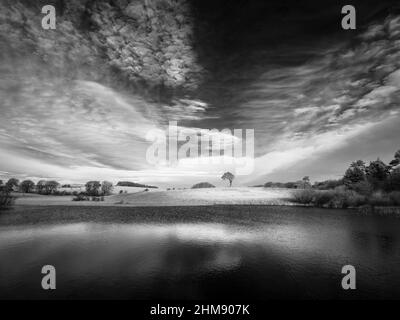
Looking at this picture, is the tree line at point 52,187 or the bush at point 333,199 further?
the tree line at point 52,187

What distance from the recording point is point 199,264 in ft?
36.6

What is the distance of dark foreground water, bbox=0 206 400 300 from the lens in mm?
8461

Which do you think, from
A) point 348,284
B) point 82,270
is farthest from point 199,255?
point 348,284

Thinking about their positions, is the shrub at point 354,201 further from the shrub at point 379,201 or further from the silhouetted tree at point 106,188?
the silhouetted tree at point 106,188

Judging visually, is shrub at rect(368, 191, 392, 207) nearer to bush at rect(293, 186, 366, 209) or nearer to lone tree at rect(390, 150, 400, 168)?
bush at rect(293, 186, 366, 209)

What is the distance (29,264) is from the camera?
442 inches

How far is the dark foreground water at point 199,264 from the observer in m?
8.46

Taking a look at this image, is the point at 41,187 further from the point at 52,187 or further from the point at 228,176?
the point at 228,176

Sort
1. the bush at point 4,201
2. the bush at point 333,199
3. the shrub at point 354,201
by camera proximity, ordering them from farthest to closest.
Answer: the bush at point 333,199
the shrub at point 354,201
the bush at point 4,201

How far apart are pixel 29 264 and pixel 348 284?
1490cm

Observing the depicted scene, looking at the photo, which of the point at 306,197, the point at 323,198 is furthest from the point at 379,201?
the point at 306,197

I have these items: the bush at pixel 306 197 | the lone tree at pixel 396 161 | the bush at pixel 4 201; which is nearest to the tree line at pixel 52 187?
the bush at pixel 4 201
